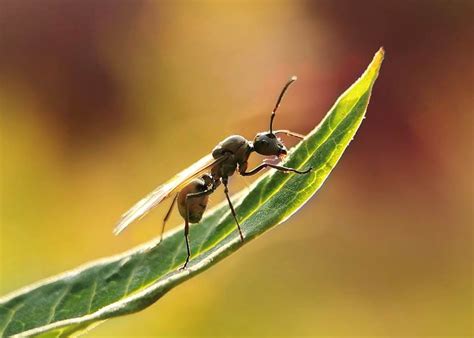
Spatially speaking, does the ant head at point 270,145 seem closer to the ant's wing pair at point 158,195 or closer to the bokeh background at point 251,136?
the ant's wing pair at point 158,195

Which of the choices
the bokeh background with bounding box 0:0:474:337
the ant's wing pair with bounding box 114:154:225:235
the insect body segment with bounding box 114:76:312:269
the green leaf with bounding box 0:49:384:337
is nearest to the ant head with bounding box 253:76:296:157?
the insect body segment with bounding box 114:76:312:269

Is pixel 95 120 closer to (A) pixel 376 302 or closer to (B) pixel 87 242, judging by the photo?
(B) pixel 87 242

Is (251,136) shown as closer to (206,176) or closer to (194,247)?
(206,176)

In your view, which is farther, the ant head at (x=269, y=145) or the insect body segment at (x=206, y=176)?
the ant head at (x=269, y=145)

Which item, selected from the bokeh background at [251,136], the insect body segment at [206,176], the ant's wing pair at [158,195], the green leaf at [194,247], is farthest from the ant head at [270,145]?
the bokeh background at [251,136]

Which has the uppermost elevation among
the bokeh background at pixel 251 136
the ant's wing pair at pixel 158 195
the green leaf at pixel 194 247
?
the bokeh background at pixel 251 136

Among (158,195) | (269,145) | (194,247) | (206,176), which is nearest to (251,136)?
(206,176)

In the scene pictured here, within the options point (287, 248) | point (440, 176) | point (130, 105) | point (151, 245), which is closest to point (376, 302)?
point (287, 248)

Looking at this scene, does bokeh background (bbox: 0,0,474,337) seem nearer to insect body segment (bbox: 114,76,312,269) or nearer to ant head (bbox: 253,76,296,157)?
insect body segment (bbox: 114,76,312,269)
